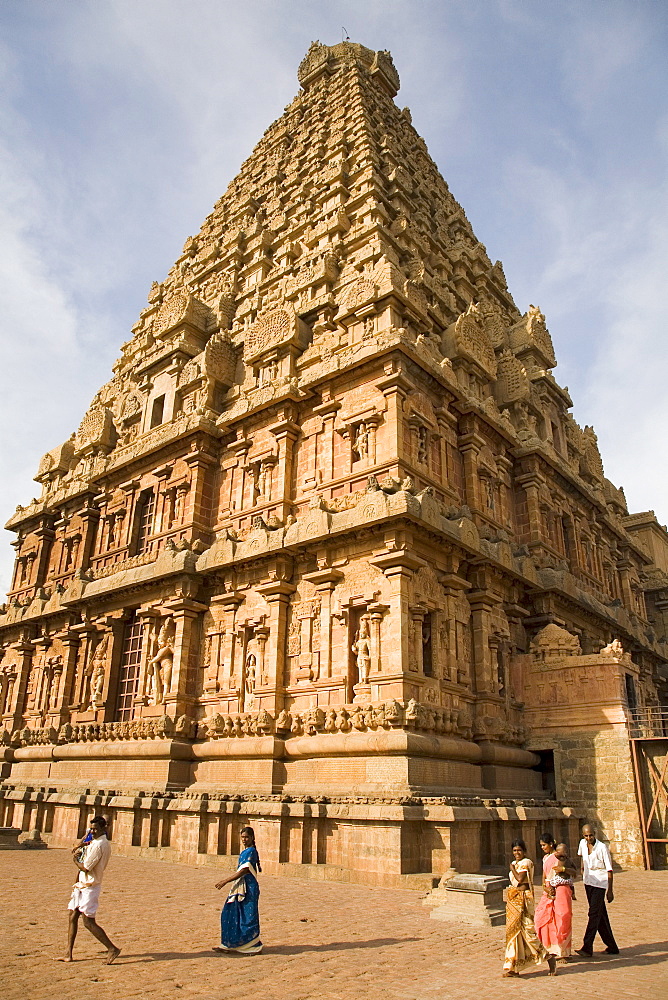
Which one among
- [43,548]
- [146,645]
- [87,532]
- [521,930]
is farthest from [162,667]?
[521,930]

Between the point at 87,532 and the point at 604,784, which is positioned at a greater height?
the point at 87,532

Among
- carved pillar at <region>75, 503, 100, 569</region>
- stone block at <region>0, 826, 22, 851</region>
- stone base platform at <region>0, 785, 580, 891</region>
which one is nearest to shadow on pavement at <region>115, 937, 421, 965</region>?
stone base platform at <region>0, 785, 580, 891</region>

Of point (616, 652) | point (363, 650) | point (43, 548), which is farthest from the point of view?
point (43, 548)

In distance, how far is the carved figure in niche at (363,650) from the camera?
1772cm

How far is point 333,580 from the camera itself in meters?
19.1

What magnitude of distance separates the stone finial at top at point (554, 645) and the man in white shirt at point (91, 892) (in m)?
15.9

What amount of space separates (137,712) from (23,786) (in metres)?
5.66

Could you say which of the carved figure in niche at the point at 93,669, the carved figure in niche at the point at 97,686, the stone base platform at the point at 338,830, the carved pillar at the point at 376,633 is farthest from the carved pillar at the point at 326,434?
the carved figure in niche at the point at 97,686

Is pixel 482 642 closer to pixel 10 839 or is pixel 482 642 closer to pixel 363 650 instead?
pixel 363 650

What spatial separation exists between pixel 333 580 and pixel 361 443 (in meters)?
4.30

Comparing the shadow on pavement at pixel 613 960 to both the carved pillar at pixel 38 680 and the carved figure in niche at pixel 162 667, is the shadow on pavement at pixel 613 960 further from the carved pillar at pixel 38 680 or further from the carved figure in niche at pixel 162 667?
the carved pillar at pixel 38 680

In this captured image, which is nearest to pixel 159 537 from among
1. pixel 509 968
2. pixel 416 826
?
pixel 416 826

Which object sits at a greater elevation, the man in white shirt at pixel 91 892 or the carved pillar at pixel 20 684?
the carved pillar at pixel 20 684

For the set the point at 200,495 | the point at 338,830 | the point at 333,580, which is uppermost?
the point at 200,495
